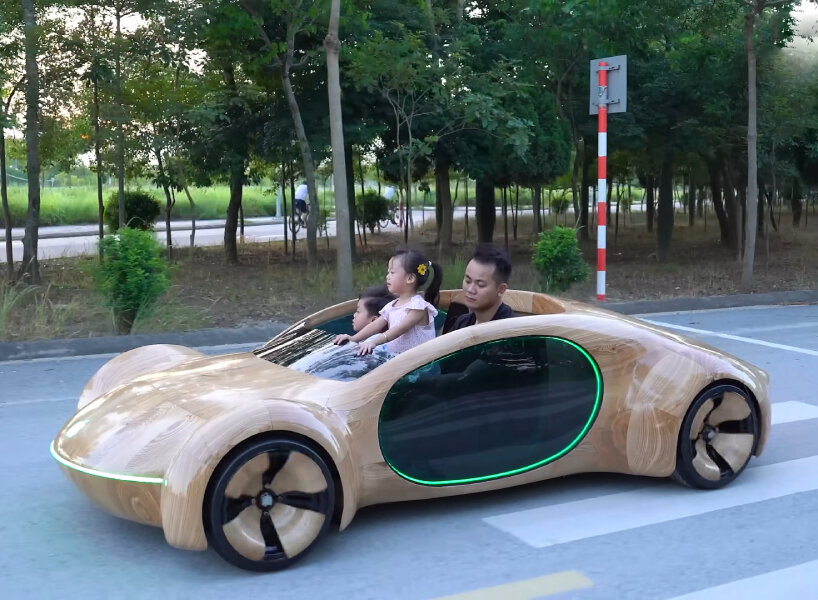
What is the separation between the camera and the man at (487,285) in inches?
194

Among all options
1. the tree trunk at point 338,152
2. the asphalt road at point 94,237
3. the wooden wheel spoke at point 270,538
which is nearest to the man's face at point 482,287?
the wooden wheel spoke at point 270,538

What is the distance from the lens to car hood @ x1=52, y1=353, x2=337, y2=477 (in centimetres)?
388

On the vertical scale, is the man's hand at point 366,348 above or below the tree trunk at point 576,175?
below

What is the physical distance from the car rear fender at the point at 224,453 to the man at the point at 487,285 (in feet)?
4.07

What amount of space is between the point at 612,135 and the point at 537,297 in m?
14.8

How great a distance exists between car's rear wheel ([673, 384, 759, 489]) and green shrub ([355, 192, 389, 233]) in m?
25.1

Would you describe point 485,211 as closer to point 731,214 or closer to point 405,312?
point 731,214

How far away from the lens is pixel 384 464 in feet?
13.6

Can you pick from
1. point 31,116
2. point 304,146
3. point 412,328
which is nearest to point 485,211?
point 304,146

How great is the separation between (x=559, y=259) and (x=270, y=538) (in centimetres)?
1048

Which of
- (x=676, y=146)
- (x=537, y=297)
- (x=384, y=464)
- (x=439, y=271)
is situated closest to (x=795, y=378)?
(x=537, y=297)

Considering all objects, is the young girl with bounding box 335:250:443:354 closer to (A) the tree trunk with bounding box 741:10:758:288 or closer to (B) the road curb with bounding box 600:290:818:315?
(B) the road curb with bounding box 600:290:818:315

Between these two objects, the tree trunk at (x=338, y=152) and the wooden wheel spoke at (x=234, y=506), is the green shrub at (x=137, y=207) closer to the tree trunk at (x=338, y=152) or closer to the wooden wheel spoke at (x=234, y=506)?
the tree trunk at (x=338, y=152)

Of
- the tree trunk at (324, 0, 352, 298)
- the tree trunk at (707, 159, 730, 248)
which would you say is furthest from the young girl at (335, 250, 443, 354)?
the tree trunk at (707, 159, 730, 248)
